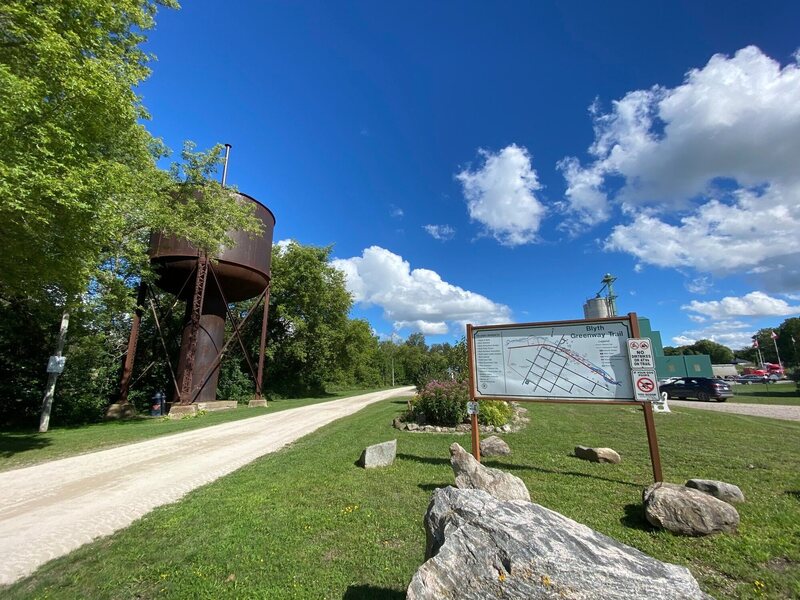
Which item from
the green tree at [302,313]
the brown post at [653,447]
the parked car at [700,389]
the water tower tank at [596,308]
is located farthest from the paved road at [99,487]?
the water tower tank at [596,308]

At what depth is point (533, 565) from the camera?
2004 mm

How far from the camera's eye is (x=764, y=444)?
7.99m

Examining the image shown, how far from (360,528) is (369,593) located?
4.09 ft

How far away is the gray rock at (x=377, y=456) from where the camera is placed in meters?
6.71

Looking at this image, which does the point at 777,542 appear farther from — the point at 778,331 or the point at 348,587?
the point at 778,331

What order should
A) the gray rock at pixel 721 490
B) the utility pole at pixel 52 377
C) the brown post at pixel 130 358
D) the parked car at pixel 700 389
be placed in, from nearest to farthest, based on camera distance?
1. the gray rock at pixel 721 490
2. the utility pole at pixel 52 377
3. the brown post at pixel 130 358
4. the parked car at pixel 700 389

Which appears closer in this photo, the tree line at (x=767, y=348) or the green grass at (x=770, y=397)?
the green grass at (x=770, y=397)

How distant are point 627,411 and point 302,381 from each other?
→ 2622 cm

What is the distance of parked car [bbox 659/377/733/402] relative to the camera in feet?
70.4

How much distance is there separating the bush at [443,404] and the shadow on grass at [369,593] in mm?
8131

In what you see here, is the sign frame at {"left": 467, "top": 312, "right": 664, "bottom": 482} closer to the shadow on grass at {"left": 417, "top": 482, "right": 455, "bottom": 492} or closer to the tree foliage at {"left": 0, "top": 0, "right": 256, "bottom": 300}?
the shadow on grass at {"left": 417, "top": 482, "right": 455, "bottom": 492}

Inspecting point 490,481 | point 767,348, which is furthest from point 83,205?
point 767,348

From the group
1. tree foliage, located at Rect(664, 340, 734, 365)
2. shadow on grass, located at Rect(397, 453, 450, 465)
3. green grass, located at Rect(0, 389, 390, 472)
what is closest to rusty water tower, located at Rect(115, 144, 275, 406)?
green grass, located at Rect(0, 389, 390, 472)

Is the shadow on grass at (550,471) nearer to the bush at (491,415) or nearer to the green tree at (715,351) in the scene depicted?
the bush at (491,415)
